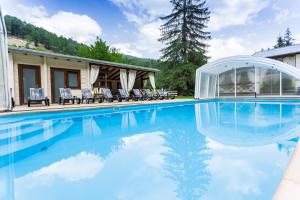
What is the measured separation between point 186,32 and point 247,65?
9350mm

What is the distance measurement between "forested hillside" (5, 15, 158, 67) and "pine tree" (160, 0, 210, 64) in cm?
714

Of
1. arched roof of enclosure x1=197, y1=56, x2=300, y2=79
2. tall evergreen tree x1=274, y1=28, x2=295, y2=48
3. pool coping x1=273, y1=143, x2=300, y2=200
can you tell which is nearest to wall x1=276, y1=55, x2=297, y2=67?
arched roof of enclosure x1=197, y1=56, x2=300, y2=79

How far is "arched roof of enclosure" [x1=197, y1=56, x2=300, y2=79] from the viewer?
13805 millimetres

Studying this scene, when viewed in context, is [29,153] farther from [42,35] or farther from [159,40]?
[42,35]

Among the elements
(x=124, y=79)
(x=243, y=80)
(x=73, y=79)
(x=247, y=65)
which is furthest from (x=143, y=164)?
(x=243, y=80)

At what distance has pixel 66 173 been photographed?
113 inches

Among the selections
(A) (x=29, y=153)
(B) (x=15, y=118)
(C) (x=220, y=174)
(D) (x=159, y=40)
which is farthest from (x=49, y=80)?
(D) (x=159, y=40)

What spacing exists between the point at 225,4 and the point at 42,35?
34.7 metres

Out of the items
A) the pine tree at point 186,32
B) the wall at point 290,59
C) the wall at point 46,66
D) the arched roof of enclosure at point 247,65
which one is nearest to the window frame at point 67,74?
the wall at point 46,66

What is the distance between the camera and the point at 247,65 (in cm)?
1686

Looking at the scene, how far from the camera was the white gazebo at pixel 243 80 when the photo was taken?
608 inches

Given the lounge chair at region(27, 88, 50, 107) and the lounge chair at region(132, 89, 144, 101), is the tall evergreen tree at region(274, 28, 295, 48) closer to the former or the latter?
the lounge chair at region(132, 89, 144, 101)

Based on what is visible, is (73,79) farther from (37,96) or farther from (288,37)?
(288,37)

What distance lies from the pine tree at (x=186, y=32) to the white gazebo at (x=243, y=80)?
627cm
